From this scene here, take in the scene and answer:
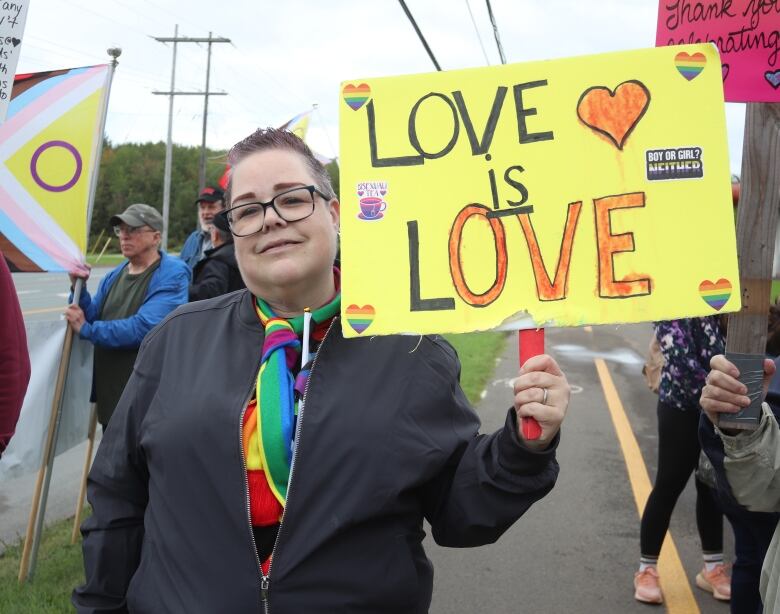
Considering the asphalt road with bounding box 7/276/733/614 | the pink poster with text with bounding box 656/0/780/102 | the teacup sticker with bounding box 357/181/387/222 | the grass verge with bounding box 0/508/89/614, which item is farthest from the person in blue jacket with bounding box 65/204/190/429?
the pink poster with text with bounding box 656/0/780/102

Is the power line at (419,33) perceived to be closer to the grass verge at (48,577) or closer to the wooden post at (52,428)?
the wooden post at (52,428)

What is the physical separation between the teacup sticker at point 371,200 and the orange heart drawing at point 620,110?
469 mm

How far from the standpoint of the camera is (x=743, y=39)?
2.04m

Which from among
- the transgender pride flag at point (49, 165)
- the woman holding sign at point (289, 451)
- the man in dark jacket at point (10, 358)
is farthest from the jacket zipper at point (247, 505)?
the transgender pride flag at point (49, 165)

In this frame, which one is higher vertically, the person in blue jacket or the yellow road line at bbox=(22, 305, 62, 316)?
the yellow road line at bbox=(22, 305, 62, 316)

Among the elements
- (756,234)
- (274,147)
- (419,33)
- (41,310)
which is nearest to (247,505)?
(274,147)

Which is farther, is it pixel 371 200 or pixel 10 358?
pixel 10 358

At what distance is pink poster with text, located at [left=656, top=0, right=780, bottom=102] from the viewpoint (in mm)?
1985

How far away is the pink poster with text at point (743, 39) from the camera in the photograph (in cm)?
198

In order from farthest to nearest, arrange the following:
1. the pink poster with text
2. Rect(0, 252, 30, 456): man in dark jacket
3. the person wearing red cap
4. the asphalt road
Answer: the person wearing red cap → the asphalt road → Rect(0, 252, 30, 456): man in dark jacket → the pink poster with text

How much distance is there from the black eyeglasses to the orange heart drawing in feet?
2.18

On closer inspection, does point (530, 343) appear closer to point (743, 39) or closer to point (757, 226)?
point (757, 226)

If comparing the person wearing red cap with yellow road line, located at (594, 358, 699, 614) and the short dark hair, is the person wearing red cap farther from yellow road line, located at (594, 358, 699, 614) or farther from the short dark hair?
the short dark hair

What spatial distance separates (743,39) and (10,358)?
2485 mm
